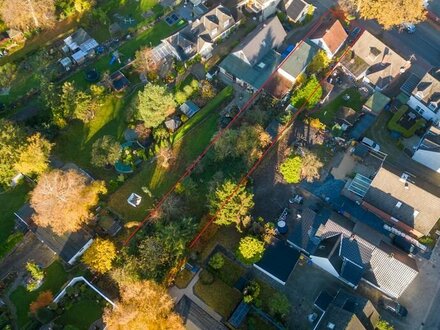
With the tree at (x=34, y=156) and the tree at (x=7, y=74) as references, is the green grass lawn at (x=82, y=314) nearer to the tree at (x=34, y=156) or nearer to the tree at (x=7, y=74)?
the tree at (x=34, y=156)

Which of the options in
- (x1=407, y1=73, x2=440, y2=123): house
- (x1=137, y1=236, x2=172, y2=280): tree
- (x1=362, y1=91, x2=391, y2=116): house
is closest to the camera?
(x1=137, y1=236, x2=172, y2=280): tree

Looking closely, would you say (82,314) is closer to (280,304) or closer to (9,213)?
(9,213)

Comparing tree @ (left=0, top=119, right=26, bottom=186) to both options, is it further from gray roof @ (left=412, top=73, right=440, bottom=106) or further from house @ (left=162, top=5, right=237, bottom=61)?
gray roof @ (left=412, top=73, right=440, bottom=106)

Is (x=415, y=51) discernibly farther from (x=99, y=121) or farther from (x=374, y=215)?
(x=99, y=121)

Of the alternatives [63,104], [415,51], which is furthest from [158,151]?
[415,51]

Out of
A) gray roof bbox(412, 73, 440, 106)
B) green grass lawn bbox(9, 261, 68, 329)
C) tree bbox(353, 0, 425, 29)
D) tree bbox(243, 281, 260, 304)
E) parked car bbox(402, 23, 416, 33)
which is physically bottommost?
green grass lawn bbox(9, 261, 68, 329)

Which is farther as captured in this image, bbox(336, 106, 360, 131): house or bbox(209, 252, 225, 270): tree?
bbox(336, 106, 360, 131): house

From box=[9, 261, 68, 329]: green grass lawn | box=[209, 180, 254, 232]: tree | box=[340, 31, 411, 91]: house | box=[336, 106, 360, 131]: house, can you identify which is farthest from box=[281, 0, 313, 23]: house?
box=[9, 261, 68, 329]: green grass lawn
